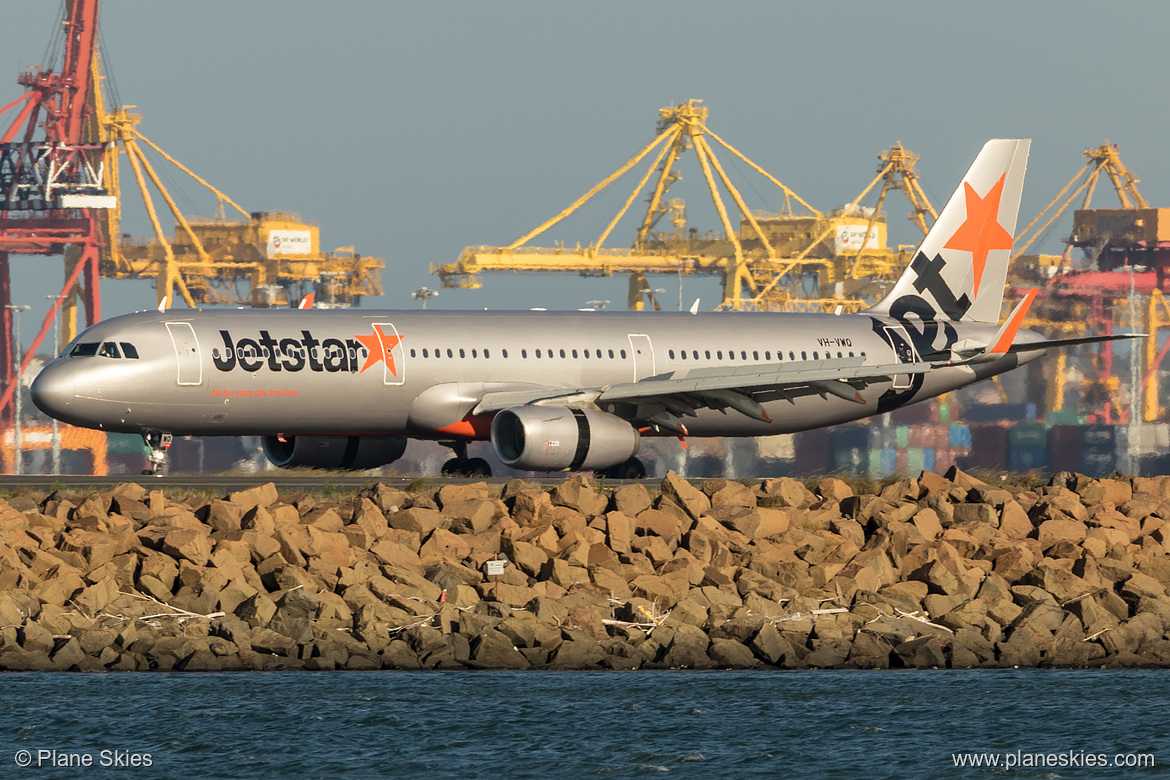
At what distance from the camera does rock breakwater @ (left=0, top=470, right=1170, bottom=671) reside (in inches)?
852

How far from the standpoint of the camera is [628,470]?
36.5m

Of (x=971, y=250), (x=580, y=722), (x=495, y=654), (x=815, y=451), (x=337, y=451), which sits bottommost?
(x=815, y=451)

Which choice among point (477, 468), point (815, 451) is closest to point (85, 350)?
point (477, 468)

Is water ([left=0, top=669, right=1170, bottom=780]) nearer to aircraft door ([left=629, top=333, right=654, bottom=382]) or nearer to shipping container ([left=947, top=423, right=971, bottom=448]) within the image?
aircraft door ([left=629, top=333, right=654, bottom=382])

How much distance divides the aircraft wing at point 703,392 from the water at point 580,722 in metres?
13.5

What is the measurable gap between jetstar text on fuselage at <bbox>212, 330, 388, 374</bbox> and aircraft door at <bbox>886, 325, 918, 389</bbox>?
12.7 metres

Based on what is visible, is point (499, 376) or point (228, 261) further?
point (228, 261)

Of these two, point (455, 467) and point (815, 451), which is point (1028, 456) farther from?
point (455, 467)

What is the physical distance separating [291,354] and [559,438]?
531 cm

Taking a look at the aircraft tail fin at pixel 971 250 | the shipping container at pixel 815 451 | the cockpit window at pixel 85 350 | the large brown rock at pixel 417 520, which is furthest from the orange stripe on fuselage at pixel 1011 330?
the shipping container at pixel 815 451

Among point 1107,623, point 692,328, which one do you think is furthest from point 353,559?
point 692,328

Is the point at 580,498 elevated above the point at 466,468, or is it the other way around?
the point at 580,498

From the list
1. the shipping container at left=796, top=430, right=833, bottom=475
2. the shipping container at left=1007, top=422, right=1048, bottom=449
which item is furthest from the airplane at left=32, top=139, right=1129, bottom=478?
the shipping container at left=1007, top=422, right=1048, bottom=449

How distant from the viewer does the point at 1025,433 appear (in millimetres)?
98875
